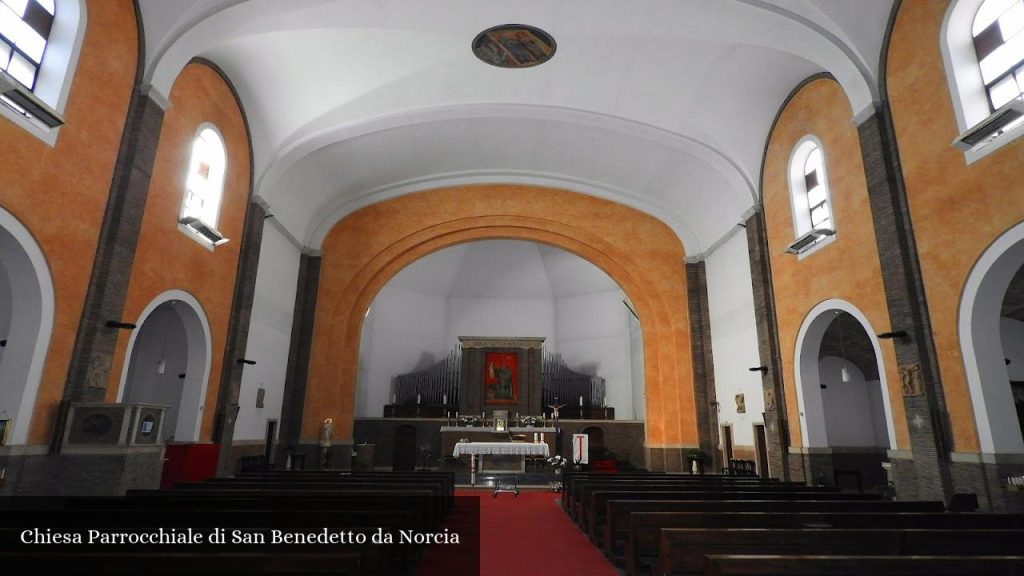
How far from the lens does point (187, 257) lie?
9781 millimetres

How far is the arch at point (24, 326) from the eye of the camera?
250 inches

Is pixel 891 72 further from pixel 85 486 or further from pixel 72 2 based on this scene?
pixel 85 486

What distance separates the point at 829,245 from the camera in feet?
32.2

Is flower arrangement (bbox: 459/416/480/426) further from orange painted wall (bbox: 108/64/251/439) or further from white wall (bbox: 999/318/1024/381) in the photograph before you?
white wall (bbox: 999/318/1024/381)

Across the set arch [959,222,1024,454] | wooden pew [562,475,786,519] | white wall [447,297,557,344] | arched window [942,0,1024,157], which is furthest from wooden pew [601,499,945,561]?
white wall [447,297,557,344]

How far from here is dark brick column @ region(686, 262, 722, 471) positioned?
14914 millimetres

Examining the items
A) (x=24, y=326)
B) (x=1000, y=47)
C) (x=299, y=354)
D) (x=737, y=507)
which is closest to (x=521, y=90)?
(x=1000, y=47)

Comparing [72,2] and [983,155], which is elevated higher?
[72,2]

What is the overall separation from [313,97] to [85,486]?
7.62m

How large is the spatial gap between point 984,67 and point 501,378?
1597 cm

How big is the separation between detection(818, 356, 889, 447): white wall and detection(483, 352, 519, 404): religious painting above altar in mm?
9853

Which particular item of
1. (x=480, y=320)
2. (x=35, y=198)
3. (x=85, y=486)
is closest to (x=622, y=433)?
(x=480, y=320)

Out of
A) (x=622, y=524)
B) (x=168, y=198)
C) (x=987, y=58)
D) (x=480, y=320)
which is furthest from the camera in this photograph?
(x=480, y=320)

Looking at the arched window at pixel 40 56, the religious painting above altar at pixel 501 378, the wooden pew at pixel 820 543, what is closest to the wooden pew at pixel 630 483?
the wooden pew at pixel 820 543
